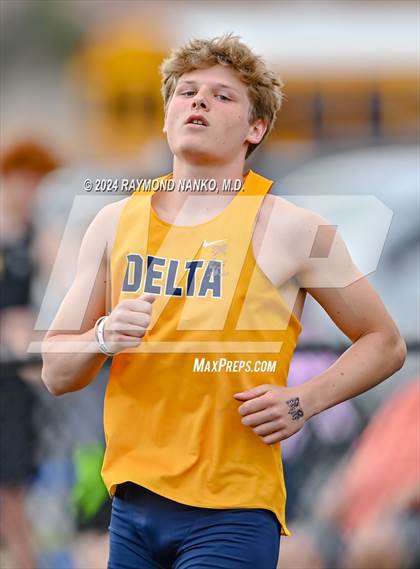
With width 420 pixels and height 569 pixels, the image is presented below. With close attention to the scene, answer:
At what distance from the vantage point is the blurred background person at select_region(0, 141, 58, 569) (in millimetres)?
3691

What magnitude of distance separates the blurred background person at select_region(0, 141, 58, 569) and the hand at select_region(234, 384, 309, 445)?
183cm

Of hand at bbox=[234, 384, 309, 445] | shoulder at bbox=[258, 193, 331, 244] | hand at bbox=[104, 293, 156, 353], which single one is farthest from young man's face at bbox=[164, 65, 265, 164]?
hand at bbox=[234, 384, 309, 445]

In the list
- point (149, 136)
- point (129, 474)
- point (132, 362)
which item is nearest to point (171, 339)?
point (132, 362)

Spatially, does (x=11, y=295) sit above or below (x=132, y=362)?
below

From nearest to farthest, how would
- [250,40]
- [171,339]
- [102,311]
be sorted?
[171,339] < [102,311] < [250,40]

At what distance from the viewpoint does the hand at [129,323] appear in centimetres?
191

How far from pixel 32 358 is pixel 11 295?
0.23 meters

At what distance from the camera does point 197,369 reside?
1.98 metres

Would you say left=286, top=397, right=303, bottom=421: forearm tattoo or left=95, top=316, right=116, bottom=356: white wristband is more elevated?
left=95, top=316, right=116, bottom=356: white wristband

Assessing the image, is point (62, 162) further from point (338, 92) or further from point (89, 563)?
point (89, 563)

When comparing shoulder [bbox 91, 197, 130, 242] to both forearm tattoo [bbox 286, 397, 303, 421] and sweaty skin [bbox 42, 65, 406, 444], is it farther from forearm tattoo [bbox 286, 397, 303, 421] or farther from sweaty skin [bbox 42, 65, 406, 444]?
forearm tattoo [bbox 286, 397, 303, 421]

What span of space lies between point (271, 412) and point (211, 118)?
572mm

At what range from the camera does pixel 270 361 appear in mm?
2037

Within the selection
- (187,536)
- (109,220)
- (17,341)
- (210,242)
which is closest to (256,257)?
(210,242)
